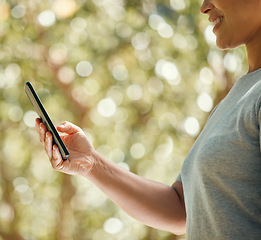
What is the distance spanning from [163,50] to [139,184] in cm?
194

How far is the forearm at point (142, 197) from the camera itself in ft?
3.09

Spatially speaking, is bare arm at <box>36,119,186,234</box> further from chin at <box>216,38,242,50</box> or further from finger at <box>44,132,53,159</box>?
chin at <box>216,38,242,50</box>

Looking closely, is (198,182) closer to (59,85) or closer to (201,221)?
(201,221)

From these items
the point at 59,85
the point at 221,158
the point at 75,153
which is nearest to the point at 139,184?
the point at 75,153

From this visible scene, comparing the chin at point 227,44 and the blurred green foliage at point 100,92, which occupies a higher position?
the chin at point 227,44

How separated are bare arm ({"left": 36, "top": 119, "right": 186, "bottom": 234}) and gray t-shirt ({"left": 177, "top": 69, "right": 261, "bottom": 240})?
195mm

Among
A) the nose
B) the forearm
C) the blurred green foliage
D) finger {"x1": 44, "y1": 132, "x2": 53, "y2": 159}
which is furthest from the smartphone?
the blurred green foliage

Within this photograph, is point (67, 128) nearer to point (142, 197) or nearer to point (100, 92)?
point (142, 197)

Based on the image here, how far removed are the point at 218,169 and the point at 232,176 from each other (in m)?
0.02

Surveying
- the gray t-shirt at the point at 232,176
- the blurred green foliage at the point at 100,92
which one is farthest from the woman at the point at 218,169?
the blurred green foliage at the point at 100,92

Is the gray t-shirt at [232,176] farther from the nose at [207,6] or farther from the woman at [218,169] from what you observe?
the nose at [207,6]

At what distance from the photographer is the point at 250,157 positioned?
0.67 m

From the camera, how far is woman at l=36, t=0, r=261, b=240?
67cm

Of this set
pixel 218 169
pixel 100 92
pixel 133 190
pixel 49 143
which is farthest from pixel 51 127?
pixel 100 92
